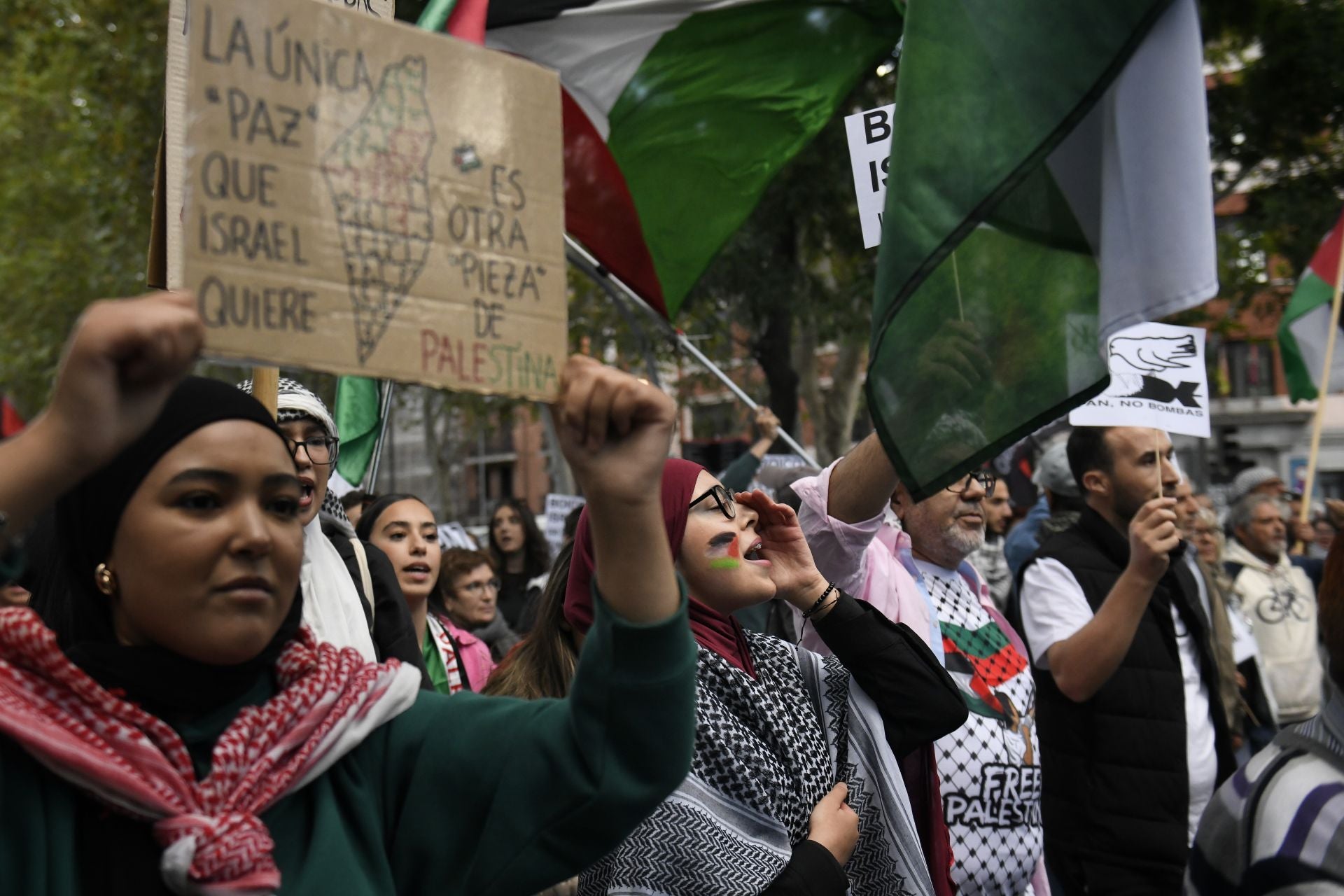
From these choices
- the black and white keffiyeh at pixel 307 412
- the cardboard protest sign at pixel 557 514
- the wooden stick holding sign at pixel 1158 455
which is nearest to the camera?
the black and white keffiyeh at pixel 307 412

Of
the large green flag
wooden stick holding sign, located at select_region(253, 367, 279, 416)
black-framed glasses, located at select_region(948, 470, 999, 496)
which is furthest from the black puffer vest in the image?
wooden stick holding sign, located at select_region(253, 367, 279, 416)

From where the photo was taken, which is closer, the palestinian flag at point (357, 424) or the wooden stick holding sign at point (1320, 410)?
the palestinian flag at point (357, 424)

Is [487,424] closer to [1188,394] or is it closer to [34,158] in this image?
[34,158]

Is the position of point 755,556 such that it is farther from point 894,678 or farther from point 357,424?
point 357,424

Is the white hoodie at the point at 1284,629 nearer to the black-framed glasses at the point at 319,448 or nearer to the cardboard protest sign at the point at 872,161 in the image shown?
the cardboard protest sign at the point at 872,161

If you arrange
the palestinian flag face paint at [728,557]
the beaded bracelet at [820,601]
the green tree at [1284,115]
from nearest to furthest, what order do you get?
the palestinian flag face paint at [728,557]
the beaded bracelet at [820,601]
the green tree at [1284,115]

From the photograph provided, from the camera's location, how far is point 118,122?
15547 mm

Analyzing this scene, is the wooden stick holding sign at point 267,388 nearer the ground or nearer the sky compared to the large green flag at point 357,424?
nearer the ground

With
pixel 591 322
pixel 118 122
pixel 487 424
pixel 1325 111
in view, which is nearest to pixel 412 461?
pixel 487 424

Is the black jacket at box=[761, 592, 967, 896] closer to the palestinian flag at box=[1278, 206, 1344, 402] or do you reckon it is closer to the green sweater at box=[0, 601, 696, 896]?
the green sweater at box=[0, 601, 696, 896]

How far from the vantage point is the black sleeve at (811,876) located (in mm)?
2631

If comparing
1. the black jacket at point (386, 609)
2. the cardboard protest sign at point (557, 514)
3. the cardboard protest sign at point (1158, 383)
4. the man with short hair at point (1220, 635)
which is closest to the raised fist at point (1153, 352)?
the cardboard protest sign at point (1158, 383)

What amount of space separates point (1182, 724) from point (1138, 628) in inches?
12.0

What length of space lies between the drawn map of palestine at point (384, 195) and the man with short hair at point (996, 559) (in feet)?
17.9
